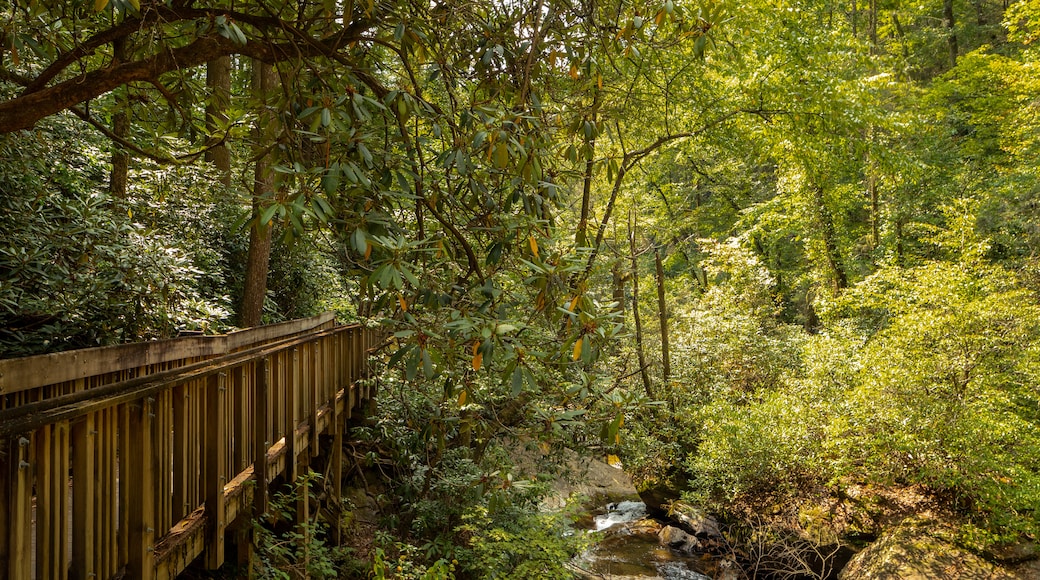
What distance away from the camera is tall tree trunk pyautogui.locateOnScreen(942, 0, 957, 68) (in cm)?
1892

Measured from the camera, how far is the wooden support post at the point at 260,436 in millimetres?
4551

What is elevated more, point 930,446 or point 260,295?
point 260,295

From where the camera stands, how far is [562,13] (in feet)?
12.9

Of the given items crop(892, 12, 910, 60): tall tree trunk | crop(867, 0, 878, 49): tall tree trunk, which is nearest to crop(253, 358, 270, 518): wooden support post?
crop(867, 0, 878, 49): tall tree trunk

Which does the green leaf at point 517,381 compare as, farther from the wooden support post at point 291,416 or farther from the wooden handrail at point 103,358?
the wooden support post at point 291,416

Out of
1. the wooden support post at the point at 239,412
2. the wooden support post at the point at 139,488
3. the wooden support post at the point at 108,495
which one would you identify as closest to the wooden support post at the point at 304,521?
the wooden support post at the point at 239,412

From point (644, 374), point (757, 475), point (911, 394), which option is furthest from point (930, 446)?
point (644, 374)

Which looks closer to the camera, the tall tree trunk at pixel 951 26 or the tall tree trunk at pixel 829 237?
the tall tree trunk at pixel 829 237

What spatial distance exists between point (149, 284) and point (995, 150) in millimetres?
19944

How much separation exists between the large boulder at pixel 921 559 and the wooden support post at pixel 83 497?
956cm

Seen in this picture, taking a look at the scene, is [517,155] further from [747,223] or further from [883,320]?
[747,223]

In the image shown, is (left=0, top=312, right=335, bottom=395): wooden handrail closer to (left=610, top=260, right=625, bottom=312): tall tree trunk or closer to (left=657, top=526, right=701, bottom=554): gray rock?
(left=610, top=260, right=625, bottom=312): tall tree trunk

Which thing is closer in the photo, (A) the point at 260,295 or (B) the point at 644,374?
(A) the point at 260,295

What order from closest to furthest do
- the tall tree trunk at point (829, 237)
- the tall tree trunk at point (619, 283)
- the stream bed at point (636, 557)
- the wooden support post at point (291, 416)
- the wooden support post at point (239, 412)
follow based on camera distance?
the wooden support post at point (239, 412), the wooden support post at point (291, 416), the stream bed at point (636, 557), the tall tree trunk at point (619, 283), the tall tree trunk at point (829, 237)
